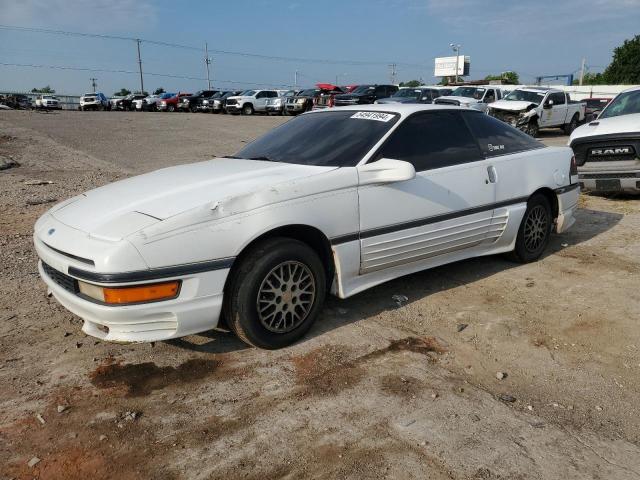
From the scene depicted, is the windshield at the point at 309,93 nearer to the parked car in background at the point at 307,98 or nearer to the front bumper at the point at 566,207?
the parked car in background at the point at 307,98

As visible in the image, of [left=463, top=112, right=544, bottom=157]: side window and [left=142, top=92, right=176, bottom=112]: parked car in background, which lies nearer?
[left=463, top=112, right=544, bottom=157]: side window

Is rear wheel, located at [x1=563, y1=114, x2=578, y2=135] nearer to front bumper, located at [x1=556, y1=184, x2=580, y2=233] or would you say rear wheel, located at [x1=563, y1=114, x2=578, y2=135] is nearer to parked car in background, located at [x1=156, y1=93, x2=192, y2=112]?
front bumper, located at [x1=556, y1=184, x2=580, y2=233]

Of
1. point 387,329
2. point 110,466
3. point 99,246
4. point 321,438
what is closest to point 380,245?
point 387,329

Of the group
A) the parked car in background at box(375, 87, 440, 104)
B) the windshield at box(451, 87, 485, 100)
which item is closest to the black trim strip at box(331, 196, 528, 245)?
the parked car in background at box(375, 87, 440, 104)

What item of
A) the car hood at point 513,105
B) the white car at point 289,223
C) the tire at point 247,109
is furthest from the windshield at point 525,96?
the tire at point 247,109

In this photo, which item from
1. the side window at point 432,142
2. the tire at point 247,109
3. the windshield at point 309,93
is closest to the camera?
the side window at point 432,142

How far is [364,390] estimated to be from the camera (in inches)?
120

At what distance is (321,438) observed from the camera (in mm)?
2627

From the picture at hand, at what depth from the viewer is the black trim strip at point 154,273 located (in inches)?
115

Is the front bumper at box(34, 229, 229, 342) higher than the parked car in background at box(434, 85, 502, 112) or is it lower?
lower

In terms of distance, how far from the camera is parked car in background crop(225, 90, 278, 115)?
34.2 meters

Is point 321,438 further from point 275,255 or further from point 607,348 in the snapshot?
point 607,348

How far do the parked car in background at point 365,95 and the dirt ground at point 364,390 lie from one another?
21226 mm

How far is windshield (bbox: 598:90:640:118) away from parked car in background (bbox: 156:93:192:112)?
35.1 meters
